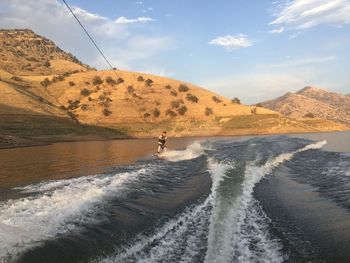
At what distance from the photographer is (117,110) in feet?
274

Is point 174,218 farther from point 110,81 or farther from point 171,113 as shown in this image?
point 110,81

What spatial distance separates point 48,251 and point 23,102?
62524mm

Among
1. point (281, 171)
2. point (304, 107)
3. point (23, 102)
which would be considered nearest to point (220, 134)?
point (23, 102)

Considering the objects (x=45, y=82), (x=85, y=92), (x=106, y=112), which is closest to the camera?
(x=106, y=112)

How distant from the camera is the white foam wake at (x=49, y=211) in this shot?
826 centimetres

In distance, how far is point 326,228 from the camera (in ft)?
33.4

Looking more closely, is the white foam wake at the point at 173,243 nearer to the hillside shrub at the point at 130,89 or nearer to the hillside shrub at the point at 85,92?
the hillside shrub at the point at 85,92

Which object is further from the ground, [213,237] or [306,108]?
[306,108]

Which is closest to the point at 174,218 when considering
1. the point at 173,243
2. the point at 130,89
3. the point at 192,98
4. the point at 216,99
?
the point at 173,243

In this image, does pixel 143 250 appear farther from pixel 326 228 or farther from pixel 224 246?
pixel 326 228

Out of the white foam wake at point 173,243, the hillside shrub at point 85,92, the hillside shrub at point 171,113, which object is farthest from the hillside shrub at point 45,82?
the white foam wake at point 173,243

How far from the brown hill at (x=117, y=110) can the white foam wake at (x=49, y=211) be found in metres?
39.1

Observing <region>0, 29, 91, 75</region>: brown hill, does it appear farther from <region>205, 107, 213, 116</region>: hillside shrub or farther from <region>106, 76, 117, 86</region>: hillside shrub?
<region>205, 107, 213, 116</region>: hillside shrub

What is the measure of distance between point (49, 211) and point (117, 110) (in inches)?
2910
